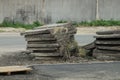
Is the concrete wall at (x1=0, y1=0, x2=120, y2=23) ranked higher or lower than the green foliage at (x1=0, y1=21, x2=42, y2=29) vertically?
higher

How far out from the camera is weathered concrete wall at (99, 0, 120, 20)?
31.8 meters

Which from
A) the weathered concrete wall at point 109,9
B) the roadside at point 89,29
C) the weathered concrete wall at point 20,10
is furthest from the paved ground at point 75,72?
the weathered concrete wall at point 109,9

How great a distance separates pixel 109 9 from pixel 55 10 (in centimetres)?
396

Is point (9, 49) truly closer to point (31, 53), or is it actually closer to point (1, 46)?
point (1, 46)

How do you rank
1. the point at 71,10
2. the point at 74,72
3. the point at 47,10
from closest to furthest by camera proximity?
1. the point at 74,72
2. the point at 47,10
3. the point at 71,10

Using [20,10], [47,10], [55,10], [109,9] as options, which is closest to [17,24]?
[20,10]

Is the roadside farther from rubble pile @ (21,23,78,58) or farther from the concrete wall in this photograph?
rubble pile @ (21,23,78,58)

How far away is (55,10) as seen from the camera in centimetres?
3112

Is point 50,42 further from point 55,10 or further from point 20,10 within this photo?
point 55,10

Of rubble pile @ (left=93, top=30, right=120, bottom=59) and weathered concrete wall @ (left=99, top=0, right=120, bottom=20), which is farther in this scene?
weathered concrete wall @ (left=99, top=0, right=120, bottom=20)

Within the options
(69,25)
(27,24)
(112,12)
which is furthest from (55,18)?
(69,25)

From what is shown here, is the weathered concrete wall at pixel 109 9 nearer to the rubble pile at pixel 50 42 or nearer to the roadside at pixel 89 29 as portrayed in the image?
the roadside at pixel 89 29

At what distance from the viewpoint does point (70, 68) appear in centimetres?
1235

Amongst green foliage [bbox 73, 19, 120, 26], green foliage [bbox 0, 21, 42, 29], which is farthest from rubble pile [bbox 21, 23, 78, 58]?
green foliage [bbox 73, 19, 120, 26]
